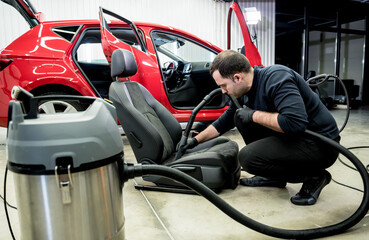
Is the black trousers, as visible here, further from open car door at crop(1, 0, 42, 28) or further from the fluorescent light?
the fluorescent light

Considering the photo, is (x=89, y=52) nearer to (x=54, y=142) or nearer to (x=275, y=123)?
(x=275, y=123)

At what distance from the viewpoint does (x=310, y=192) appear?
150 cm

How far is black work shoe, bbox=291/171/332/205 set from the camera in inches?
58.2

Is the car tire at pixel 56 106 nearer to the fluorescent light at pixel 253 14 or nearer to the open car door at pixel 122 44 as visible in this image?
the open car door at pixel 122 44

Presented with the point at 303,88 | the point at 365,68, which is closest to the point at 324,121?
the point at 303,88

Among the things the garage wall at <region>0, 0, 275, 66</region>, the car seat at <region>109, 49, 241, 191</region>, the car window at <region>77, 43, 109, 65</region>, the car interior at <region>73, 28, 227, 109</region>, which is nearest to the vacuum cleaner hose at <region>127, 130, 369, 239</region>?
the car seat at <region>109, 49, 241, 191</region>

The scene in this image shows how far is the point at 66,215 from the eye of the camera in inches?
27.5

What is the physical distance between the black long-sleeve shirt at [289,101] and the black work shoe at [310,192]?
26cm

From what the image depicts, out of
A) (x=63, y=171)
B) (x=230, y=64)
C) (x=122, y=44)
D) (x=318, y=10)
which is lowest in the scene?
(x=63, y=171)

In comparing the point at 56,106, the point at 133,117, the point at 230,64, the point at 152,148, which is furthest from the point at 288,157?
the point at 56,106

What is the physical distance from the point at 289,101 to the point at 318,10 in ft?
26.7

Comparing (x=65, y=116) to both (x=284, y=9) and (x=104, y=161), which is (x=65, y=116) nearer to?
(x=104, y=161)

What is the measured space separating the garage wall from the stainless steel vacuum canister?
14.6ft

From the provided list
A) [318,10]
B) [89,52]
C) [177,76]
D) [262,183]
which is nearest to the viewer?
[262,183]
